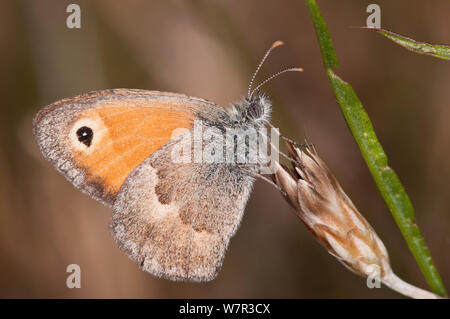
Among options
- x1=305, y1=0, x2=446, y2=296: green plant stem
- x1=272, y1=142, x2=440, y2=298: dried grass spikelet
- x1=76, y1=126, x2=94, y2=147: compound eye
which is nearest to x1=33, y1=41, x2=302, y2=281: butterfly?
x1=76, y1=126, x2=94, y2=147: compound eye

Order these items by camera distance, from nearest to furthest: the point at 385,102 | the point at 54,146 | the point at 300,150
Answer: the point at 300,150
the point at 54,146
the point at 385,102

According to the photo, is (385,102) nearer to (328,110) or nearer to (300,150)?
(328,110)

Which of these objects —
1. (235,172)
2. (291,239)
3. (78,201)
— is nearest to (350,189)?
(291,239)

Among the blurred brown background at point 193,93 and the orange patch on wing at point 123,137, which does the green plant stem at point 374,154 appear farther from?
the blurred brown background at point 193,93

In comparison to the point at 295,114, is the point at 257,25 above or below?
above

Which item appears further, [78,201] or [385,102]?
[78,201]
